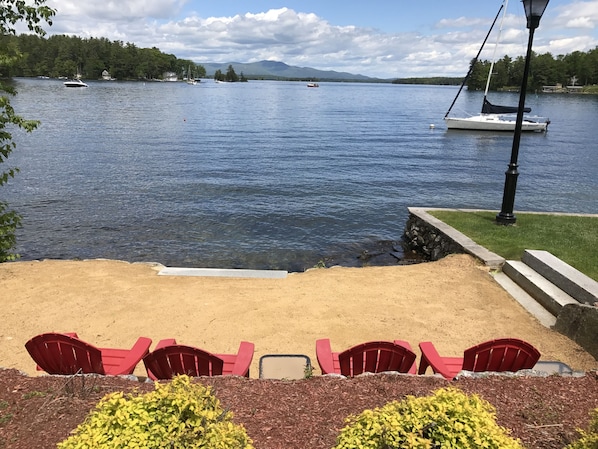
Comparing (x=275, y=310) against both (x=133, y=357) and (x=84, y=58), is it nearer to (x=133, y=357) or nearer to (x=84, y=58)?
(x=133, y=357)

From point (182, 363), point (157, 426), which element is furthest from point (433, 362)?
point (157, 426)

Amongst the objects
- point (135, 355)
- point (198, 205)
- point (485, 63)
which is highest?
point (485, 63)

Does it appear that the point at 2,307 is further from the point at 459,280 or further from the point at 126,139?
the point at 126,139

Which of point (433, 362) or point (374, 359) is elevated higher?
point (374, 359)

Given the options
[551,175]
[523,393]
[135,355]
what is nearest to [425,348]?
[523,393]

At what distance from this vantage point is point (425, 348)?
5.25 meters

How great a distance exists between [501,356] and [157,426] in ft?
13.0

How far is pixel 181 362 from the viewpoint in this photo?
4582 mm

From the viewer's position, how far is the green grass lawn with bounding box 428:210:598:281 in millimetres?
8953

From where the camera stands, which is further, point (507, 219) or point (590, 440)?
point (507, 219)

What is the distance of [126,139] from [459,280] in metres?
34.7

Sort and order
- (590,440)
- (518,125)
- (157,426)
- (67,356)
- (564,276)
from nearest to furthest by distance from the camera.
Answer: (157,426) < (590,440) < (67,356) < (564,276) < (518,125)

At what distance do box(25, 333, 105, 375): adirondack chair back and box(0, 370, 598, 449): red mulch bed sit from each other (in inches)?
11.8

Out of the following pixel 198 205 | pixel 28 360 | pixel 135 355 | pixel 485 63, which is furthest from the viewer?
pixel 485 63
